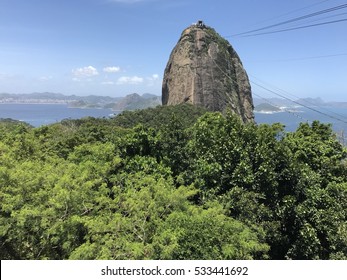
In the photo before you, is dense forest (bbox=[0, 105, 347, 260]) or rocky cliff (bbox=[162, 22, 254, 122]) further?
rocky cliff (bbox=[162, 22, 254, 122])

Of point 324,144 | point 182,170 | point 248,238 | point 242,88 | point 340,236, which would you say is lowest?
point 340,236

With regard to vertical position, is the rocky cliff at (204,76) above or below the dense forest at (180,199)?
above

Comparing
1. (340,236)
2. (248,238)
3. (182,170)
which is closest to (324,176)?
(340,236)

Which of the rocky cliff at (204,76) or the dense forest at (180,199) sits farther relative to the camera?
the rocky cliff at (204,76)

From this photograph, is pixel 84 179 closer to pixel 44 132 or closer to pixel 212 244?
pixel 212 244

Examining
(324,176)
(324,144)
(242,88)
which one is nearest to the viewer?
(324,176)

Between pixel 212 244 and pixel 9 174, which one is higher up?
pixel 9 174
